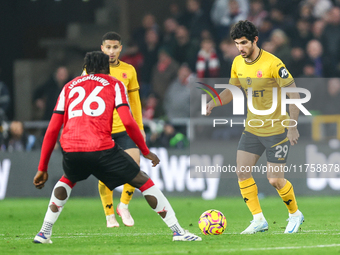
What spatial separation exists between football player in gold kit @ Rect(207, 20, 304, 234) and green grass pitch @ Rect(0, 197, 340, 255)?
17.6 inches

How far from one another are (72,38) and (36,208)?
289 inches

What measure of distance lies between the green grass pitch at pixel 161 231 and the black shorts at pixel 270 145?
898 mm

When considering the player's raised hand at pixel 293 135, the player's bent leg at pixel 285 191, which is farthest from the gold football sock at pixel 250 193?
the player's raised hand at pixel 293 135

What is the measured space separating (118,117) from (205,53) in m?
6.32

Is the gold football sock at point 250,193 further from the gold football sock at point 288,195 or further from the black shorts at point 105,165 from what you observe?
the black shorts at point 105,165

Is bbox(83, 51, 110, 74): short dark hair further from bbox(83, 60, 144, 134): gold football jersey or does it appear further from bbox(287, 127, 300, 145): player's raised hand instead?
bbox(287, 127, 300, 145): player's raised hand

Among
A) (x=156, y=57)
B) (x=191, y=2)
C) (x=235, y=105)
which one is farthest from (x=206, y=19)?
(x=235, y=105)

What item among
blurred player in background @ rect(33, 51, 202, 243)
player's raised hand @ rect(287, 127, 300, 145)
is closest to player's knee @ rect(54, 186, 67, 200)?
blurred player in background @ rect(33, 51, 202, 243)

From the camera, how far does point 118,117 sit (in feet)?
26.9

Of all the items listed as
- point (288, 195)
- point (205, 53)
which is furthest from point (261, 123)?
point (205, 53)

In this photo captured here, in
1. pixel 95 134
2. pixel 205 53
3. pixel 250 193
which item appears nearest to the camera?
pixel 95 134

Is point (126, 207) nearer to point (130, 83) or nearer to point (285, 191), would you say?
point (130, 83)

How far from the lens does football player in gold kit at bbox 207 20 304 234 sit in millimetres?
7145

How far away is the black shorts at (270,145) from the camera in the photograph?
7.23 metres
